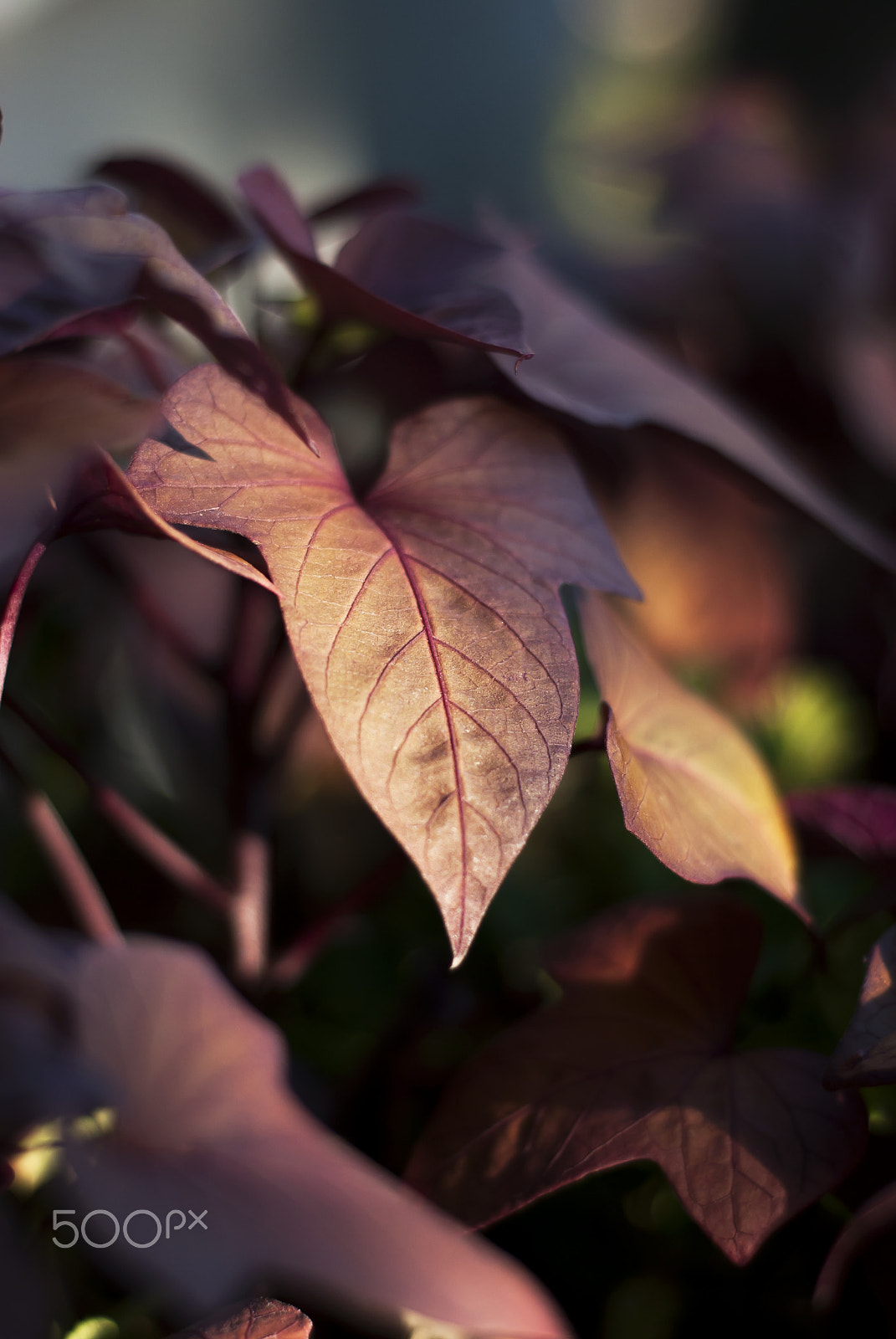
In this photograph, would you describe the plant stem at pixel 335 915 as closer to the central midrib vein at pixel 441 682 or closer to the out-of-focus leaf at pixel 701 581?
the central midrib vein at pixel 441 682

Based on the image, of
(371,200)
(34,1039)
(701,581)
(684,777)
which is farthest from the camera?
(701,581)

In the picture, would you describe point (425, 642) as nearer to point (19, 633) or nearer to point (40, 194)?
Answer: point (40, 194)

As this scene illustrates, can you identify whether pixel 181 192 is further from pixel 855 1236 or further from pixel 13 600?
pixel 855 1236

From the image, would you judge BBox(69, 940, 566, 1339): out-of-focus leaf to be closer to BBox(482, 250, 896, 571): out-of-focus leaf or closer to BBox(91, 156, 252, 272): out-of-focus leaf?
BBox(482, 250, 896, 571): out-of-focus leaf

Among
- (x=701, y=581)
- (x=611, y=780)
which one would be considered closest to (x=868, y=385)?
(x=701, y=581)

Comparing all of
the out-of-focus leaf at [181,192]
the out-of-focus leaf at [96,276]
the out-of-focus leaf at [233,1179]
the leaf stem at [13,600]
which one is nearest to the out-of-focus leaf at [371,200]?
the out-of-focus leaf at [181,192]
